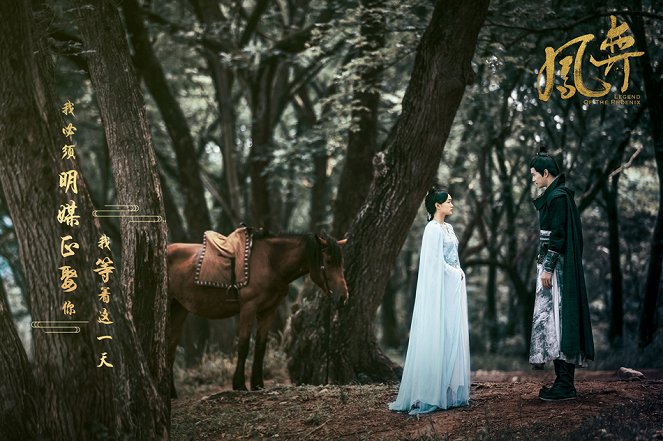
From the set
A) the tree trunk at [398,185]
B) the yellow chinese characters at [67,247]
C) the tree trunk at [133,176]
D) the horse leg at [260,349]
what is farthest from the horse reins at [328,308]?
the yellow chinese characters at [67,247]

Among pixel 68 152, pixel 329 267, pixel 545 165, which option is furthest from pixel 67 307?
pixel 545 165

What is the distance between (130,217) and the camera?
8156 millimetres

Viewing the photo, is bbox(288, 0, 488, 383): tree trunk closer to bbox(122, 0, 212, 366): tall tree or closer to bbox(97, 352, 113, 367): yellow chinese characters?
bbox(97, 352, 113, 367): yellow chinese characters

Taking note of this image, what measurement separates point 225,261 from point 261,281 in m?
0.64

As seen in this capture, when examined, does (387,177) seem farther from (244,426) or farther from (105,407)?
(105,407)

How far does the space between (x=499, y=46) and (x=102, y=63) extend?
711 cm

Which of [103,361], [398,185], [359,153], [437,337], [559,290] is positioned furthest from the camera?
[359,153]

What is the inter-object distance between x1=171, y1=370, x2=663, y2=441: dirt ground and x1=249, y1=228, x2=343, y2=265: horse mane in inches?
63.4

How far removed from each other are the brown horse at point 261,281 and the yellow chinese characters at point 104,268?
11.6ft

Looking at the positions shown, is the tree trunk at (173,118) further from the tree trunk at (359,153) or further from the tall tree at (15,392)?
the tall tree at (15,392)

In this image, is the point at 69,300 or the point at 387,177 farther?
the point at 387,177

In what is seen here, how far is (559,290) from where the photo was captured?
790cm

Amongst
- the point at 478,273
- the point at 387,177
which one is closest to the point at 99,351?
the point at 387,177

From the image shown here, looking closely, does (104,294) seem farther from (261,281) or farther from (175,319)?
(175,319)
